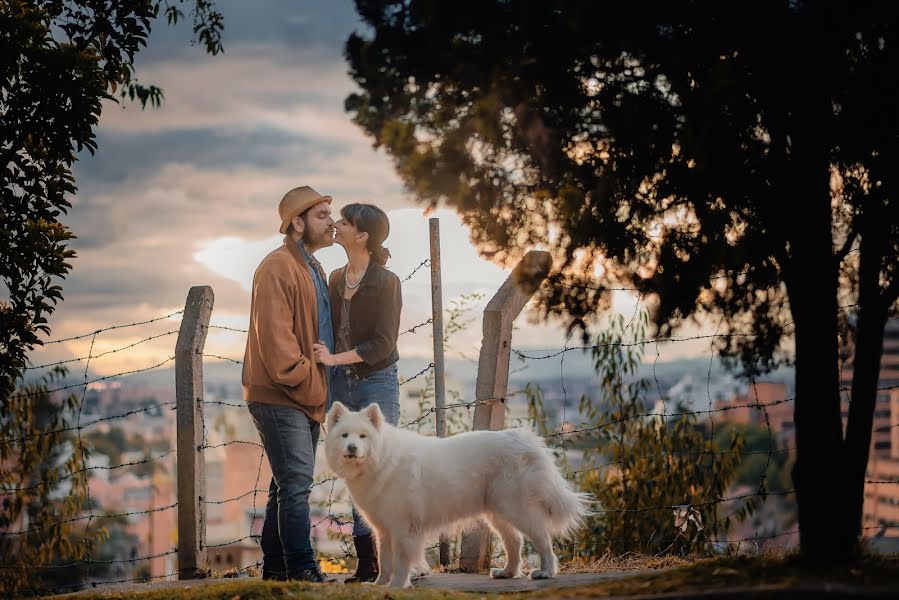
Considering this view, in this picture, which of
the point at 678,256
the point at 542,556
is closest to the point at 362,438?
the point at 542,556

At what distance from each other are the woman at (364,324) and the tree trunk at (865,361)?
2.58 metres

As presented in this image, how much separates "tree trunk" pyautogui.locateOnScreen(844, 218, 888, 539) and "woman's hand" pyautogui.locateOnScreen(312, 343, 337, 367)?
9.38ft

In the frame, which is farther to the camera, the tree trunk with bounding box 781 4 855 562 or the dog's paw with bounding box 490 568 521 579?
the dog's paw with bounding box 490 568 521 579

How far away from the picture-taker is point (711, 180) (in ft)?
15.8

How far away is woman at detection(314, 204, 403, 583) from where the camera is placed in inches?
240

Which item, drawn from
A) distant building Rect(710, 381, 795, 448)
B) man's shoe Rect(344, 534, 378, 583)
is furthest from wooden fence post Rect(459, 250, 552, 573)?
distant building Rect(710, 381, 795, 448)

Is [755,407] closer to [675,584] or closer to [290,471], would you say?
[675,584]

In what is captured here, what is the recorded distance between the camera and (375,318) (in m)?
6.14

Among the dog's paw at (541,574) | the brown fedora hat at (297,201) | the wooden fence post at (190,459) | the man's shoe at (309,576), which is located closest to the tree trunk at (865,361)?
the dog's paw at (541,574)

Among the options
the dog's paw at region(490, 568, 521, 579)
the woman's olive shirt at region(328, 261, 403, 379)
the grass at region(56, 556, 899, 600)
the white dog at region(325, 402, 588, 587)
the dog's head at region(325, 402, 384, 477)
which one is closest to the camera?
the grass at region(56, 556, 899, 600)

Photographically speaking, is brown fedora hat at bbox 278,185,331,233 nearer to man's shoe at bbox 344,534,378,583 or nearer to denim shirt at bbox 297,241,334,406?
denim shirt at bbox 297,241,334,406

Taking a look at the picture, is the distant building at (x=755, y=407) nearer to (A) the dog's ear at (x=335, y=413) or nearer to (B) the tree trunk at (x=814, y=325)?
(B) the tree trunk at (x=814, y=325)

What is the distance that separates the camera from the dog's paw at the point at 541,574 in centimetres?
612

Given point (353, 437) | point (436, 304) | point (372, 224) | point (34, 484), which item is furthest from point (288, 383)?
point (34, 484)
